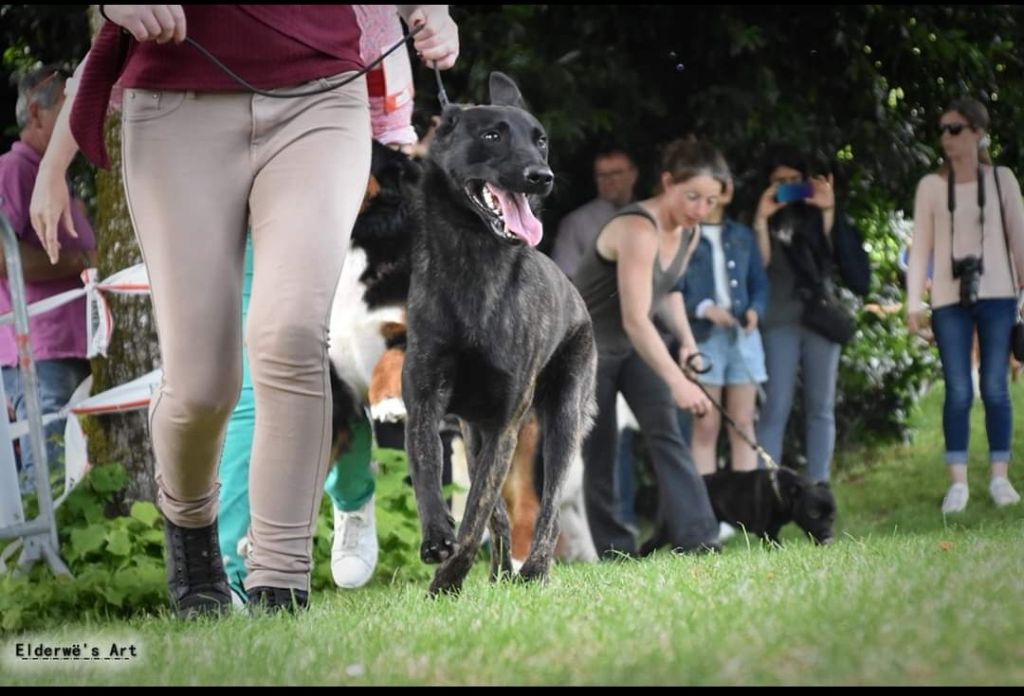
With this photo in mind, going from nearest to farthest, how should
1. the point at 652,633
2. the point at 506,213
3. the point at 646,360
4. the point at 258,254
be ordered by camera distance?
1. the point at 652,633
2. the point at 258,254
3. the point at 506,213
4. the point at 646,360

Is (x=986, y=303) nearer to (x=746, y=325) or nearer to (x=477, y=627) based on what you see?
(x=746, y=325)

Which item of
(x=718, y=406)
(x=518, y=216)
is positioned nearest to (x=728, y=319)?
(x=718, y=406)

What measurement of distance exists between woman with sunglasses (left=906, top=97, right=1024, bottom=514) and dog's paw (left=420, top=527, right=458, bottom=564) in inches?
190

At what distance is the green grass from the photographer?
9.40 feet

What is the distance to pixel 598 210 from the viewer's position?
8891 mm

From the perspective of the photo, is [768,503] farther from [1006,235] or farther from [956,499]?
[1006,235]

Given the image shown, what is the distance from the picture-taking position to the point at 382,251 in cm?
616

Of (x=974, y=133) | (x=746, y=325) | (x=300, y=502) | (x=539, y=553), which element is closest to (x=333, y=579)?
(x=539, y=553)

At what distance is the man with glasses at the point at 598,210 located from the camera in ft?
28.4

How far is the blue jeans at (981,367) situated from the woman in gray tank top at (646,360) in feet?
5.59

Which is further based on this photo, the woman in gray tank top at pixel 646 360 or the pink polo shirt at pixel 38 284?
the woman in gray tank top at pixel 646 360

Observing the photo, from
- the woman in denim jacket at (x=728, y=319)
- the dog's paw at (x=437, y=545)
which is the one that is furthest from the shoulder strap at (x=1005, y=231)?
the dog's paw at (x=437, y=545)

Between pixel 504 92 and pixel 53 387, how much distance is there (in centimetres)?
290

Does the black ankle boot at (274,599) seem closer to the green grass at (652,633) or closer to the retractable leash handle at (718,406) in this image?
the green grass at (652,633)
